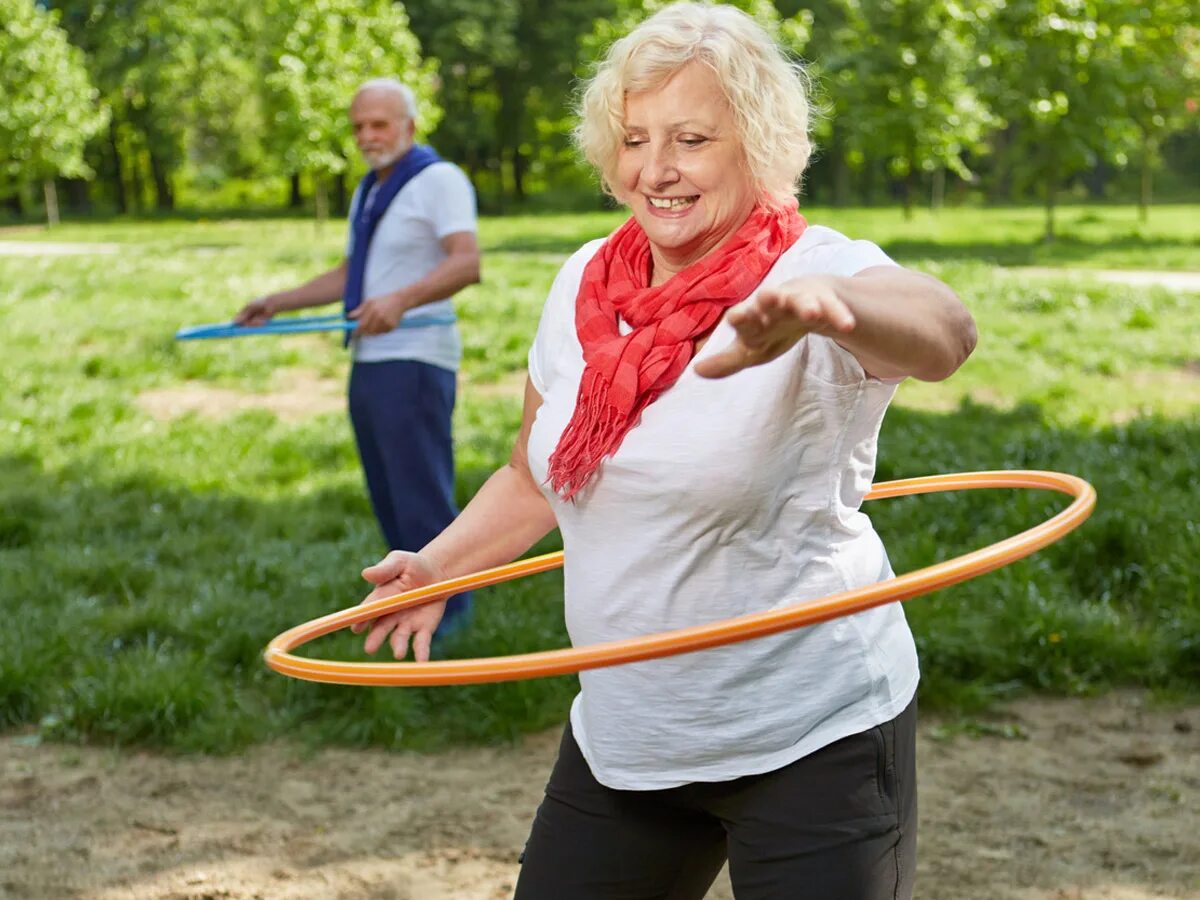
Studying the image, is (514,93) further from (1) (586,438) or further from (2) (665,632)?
(2) (665,632)

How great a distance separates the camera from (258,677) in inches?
208

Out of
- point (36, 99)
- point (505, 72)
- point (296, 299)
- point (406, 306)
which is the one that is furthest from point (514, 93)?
point (406, 306)

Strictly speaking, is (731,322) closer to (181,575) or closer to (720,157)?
(720,157)

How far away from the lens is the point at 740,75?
2117 mm

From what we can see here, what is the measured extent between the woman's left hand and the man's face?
13.3 feet

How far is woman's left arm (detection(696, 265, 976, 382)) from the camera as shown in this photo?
1.54 metres

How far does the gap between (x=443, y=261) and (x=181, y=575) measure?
197 centimetres

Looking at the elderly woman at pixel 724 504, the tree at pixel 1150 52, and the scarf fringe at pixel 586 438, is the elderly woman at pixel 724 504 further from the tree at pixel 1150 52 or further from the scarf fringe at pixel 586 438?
the tree at pixel 1150 52

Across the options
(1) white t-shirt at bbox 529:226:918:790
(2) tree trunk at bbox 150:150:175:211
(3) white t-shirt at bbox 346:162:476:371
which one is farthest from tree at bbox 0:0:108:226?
(1) white t-shirt at bbox 529:226:918:790

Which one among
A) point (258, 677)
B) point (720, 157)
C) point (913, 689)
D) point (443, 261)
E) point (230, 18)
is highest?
point (230, 18)

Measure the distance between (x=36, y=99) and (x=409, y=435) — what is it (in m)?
29.4

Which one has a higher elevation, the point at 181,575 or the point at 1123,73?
the point at 1123,73

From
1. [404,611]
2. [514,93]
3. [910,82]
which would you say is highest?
[514,93]

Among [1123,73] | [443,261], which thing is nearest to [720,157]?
[443,261]
